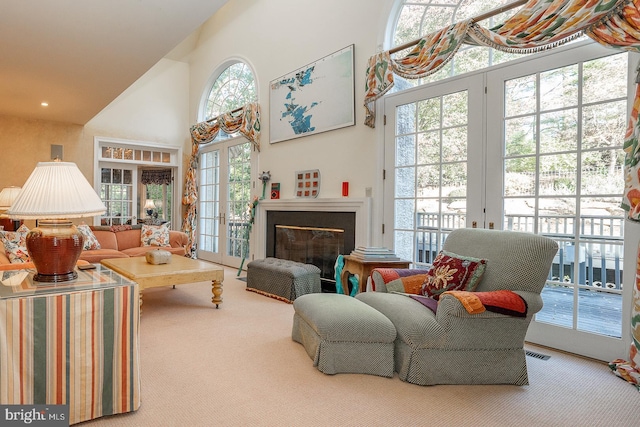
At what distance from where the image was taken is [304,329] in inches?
105

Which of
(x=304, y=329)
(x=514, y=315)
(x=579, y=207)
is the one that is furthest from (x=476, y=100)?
(x=304, y=329)

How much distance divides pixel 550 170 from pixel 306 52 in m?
3.36

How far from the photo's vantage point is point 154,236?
5.50 meters

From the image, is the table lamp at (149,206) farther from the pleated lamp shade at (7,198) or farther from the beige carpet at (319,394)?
the beige carpet at (319,394)

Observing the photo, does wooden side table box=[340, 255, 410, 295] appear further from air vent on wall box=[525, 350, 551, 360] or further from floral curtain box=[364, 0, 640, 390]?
floral curtain box=[364, 0, 640, 390]

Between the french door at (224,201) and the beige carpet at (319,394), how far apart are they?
11.2 feet

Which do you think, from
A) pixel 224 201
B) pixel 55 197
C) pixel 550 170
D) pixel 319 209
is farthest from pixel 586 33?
pixel 224 201

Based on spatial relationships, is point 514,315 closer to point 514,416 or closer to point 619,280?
point 514,416

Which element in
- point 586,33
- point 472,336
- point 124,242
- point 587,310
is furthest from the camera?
point 124,242

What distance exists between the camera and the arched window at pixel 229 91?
6.21 metres

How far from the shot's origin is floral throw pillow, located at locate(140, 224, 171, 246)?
5.46 m

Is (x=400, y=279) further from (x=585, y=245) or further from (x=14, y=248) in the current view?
(x=14, y=248)

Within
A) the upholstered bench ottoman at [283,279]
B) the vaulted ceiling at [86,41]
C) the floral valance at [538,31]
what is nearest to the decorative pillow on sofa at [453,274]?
the floral valance at [538,31]

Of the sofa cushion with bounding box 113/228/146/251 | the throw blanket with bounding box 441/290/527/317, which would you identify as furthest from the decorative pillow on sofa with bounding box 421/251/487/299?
the sofa cushion with bounding box 113/228/146/251
